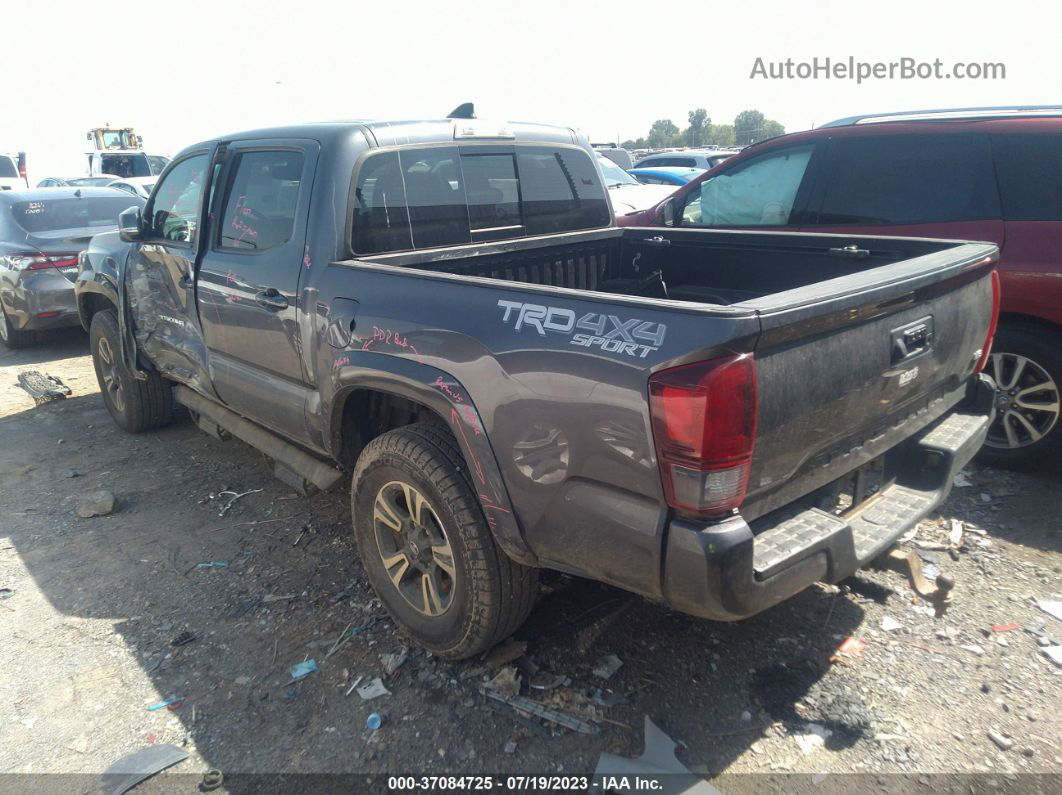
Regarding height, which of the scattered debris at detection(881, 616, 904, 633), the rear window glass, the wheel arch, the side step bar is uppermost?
the rear window glass

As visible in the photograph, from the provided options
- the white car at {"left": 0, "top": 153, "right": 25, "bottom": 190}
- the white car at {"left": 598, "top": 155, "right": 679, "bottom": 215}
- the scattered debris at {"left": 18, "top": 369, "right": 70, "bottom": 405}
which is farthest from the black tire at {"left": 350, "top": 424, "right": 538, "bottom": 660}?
the white car at {"left": 0, "top": 153, "right": 25, "bottom": 190}

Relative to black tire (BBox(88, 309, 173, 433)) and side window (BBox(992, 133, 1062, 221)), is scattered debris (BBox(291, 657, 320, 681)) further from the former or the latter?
side window (BBox(992, 133, 1062, 221))

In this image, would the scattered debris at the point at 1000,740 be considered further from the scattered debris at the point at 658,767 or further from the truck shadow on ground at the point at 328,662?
the scattered debris at the point at 658,767

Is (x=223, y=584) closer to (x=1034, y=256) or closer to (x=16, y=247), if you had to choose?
(x=1034, y=256)

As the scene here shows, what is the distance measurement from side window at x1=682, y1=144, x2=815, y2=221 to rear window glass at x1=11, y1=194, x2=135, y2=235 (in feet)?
20.2

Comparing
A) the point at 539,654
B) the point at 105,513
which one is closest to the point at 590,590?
the point at 539,654

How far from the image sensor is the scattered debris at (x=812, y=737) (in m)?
2.47

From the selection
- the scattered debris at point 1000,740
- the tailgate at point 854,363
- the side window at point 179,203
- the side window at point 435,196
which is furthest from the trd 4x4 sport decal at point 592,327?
the side window at point 179,203

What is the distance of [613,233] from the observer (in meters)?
4.22

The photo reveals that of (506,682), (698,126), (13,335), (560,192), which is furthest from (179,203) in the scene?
(698,126)

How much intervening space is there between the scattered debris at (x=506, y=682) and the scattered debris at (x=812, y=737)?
96 cm

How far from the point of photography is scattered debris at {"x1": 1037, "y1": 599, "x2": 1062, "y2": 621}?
123 inches

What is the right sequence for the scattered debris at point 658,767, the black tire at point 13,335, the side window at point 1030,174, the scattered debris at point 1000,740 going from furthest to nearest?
the black tire at point 13,335 < the side window at point 1030,174 < the scattered debris at point 1000,740 < the scattered debris at point 658,767

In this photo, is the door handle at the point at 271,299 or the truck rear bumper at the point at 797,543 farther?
the door handle at the point at 271,299
